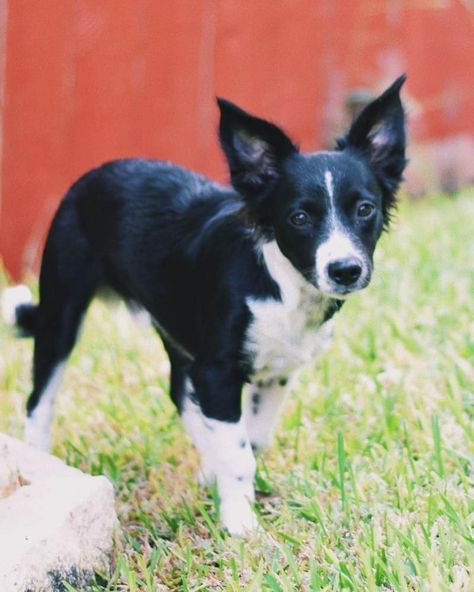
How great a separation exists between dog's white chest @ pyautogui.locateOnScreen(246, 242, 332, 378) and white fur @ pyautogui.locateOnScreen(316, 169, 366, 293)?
0.23 meters

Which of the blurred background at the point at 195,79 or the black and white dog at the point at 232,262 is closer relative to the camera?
the black and white dog at the point at 232,262

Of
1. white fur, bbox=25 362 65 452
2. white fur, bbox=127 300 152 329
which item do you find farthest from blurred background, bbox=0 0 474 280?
white fur, bbox=25 362 65 452

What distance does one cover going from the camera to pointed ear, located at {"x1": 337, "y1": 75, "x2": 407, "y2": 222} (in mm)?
3477

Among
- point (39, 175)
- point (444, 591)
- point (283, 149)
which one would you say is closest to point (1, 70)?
point (39, 175)

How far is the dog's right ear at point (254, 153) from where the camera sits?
3426 millimetres

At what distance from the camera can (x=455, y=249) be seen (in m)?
6.27

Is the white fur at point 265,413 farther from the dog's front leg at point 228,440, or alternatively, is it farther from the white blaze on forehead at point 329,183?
the white blaze on forehead at point 329,183

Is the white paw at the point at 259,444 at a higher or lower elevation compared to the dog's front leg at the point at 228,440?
lower

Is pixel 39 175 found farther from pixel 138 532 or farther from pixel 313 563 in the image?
pixel 313 563

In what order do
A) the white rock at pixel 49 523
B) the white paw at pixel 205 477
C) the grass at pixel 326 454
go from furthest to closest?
the white paw at pixel 205 477 → the grass at pixel 326 454 → the white rock at pixel 49 523

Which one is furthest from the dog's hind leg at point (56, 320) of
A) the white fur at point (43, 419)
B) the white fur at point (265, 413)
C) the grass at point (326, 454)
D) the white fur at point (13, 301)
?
the white fur at point (265, 413)

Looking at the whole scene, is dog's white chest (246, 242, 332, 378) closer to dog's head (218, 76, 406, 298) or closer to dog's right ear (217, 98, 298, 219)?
dog's head (218, 76, 406, 298)

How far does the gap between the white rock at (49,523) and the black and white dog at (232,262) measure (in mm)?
478

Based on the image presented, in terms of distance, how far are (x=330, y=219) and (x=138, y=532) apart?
1130mm
